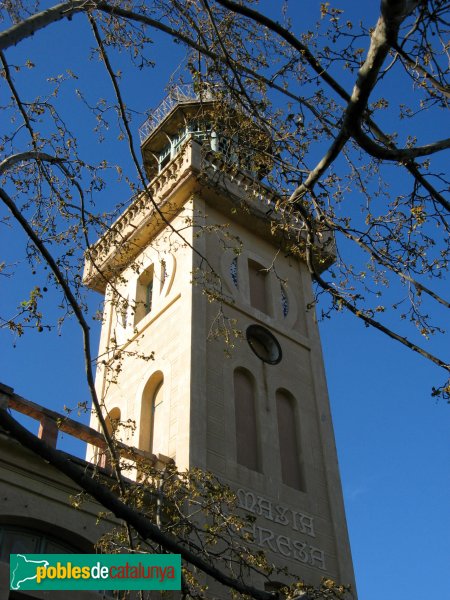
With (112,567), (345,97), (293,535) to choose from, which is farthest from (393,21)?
(293,535)

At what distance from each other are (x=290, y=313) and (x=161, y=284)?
362 cm

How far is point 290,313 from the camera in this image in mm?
20219

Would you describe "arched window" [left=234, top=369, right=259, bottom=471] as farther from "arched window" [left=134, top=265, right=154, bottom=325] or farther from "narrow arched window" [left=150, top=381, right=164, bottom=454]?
"arched window" [left=134, top=265, right=154, bottom=325]

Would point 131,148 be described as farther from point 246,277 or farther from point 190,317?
point 246,277

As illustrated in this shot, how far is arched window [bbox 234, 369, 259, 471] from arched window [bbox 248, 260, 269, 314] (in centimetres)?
282

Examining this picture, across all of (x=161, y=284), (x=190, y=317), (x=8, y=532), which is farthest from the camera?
(x=161, y=284)

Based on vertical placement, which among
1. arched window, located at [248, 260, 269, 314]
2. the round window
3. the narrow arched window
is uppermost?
arched window, located at [248, 260, 269, 314]

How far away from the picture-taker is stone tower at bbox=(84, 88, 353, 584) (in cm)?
1495

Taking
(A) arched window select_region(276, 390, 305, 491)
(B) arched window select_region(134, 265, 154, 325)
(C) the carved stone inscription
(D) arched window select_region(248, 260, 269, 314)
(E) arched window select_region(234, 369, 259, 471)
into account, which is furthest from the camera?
(B) arched window select_region(134, 265, 154, 325)

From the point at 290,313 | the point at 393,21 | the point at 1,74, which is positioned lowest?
the point at 393,21

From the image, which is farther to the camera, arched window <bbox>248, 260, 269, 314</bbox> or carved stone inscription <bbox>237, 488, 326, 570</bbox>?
arched window <bbox>248, 260, 269, 314</bbox>

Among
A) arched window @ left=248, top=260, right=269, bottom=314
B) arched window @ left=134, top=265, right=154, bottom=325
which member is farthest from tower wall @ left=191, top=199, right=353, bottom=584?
arched window @ left=134, top=265, right=154, bottom=325

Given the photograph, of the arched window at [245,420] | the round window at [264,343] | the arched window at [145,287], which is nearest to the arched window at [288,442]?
the arched window at [245,420]

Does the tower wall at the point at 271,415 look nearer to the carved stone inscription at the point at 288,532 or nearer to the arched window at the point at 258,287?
the carved stone inscription at the point at 288,532
